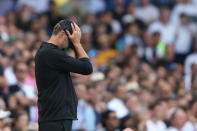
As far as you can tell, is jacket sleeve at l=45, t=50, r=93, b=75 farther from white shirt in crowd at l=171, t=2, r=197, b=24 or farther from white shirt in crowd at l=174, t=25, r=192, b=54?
white shirt in crowd at l=171, t=2, r=197, b=24

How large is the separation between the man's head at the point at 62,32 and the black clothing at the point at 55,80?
77 millimetres

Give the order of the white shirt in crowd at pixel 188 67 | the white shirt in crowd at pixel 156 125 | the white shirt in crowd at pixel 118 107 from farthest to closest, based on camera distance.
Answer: the white shirt in crowd at pixel 188 67, the white shirt in crowd at pixel 118 107, the white shirt in crowd at pixel 156 125

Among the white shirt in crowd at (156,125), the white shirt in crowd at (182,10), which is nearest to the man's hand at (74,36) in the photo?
the white shirt in crowd at (156,125)

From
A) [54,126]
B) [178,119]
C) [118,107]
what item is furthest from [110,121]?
[54,126]

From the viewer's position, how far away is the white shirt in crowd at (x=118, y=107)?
41.3 feet

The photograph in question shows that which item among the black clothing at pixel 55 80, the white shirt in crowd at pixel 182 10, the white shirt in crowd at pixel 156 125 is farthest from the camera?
the white shirt in crowd at pixel 182 10

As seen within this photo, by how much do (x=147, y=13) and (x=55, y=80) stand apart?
10.4 meters

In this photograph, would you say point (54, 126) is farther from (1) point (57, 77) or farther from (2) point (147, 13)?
(2) point (147, 13)

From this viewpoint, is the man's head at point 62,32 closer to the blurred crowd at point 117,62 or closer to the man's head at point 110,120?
the blurred crowd at point 117,62

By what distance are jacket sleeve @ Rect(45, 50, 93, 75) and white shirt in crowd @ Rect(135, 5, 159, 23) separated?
33.4ft

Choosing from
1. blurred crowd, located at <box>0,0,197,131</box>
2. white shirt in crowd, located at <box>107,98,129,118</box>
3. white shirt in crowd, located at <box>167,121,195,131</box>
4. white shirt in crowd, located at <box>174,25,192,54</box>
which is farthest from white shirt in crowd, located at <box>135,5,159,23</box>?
white shirt in crowd, located at <box>167,121,195,131</box>

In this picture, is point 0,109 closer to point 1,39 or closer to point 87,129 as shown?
point 87,129

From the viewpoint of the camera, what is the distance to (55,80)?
6898mm

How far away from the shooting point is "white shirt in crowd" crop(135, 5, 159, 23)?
1698 cm
